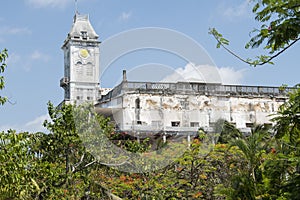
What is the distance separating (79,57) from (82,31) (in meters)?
2.25

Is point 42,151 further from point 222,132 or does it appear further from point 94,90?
point 94,90

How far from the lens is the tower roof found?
30.3 meters

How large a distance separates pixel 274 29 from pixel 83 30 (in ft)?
88.4

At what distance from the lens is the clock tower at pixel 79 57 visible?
2838 cm

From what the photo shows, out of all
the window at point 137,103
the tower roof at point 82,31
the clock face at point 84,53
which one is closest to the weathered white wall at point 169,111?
the window at point 137,103

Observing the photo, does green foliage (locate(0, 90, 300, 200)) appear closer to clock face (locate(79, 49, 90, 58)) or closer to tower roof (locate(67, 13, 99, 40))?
clock face (locate(79, 49, 90, 58))

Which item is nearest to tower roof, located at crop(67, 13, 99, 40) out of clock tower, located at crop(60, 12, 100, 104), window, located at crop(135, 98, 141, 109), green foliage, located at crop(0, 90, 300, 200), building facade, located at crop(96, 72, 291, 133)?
clock tower, located at crop(60, 12, 100, 104)

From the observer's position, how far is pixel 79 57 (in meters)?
29.1

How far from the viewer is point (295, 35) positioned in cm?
439

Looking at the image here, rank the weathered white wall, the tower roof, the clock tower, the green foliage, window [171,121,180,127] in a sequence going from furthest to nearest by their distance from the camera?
the tower roof < the clock tower < window [171,121,180,127] < the weathered white wall < the green foliage

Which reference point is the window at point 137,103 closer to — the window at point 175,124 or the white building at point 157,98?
the white building at point 157,98

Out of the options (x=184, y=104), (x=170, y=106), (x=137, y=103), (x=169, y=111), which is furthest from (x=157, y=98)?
(x=184, y=104)

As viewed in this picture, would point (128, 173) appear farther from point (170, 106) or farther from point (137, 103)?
point (137, 103)

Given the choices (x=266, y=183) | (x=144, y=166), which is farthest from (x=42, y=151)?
(x=266, y=183)
